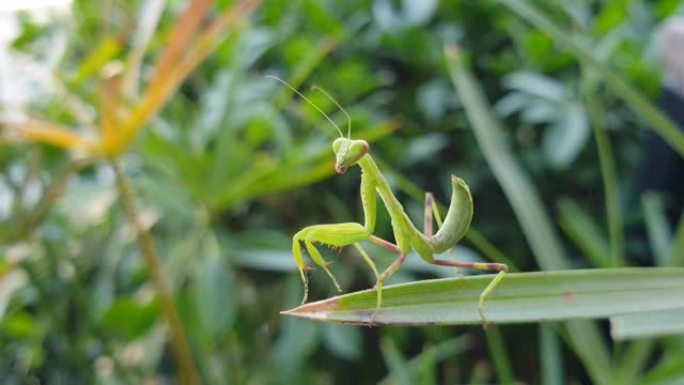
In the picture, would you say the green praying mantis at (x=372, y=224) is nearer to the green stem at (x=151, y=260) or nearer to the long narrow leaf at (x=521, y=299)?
the long narrow leaf at (x=521, y=299)

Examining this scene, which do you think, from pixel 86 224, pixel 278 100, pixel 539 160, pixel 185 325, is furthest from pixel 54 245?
pixel 539 160

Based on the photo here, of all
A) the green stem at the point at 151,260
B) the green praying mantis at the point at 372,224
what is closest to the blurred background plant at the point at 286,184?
the green stem at the point at 151,260

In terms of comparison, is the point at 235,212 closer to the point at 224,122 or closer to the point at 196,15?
the point at 224,122

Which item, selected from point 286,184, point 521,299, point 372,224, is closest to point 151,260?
point 286,184

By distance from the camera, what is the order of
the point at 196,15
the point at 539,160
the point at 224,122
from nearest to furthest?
the point at 196,15 → the point at 224,122 → the point at 539,160

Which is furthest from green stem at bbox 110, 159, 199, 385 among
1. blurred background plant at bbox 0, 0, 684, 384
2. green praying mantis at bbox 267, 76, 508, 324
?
green praying mantis at bbox 267, 76, 508, 324

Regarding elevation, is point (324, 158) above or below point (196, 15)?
below

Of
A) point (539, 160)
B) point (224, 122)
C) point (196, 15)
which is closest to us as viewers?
point (196, 15)

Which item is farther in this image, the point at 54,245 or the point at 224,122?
the point at 54,245
